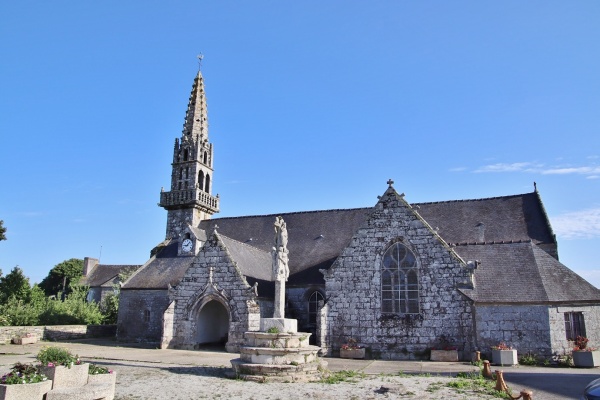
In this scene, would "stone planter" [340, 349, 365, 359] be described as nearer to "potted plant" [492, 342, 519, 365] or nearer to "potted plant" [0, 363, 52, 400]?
"potted plant" [492, 342, 519, 365]

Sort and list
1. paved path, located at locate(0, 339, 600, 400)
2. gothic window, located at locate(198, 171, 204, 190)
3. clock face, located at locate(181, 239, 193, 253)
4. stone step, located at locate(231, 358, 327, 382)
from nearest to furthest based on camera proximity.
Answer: paved path, located at locate(0, 339, 600, 400), stone step, located at locate(231, 358, 327, 382), clock face, located at locate(181, 239, 193, 253), gothic window, located at locate(198, 171, 204, 190)

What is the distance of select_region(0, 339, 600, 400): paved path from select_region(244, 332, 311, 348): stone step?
2.09 meters

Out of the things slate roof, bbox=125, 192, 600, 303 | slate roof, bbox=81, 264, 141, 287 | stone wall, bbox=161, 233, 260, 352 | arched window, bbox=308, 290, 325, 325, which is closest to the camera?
slate roof, bbox=125, 192, 600, 303

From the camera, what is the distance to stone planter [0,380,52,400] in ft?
25.1

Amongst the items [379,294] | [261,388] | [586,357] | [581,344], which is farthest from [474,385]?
[379,294]

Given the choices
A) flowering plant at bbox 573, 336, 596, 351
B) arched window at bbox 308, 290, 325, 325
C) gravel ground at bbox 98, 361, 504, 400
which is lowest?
gravel ground at bbox 98, 361, 504, 400

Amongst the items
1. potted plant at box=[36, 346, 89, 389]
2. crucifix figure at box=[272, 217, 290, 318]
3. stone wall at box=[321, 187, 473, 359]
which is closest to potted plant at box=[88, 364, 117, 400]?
potted plant at box=[36, 346, 89, 389]

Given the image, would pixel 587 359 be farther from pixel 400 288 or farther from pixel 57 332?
pixel 57 332

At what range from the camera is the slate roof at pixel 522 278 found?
16.0 metres

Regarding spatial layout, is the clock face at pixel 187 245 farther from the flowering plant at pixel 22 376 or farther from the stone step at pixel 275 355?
the flowering plant at pixel 22 376

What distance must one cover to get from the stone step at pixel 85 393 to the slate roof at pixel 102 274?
43981 mm

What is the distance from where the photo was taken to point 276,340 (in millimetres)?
12359

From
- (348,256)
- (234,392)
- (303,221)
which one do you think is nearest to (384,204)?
(348,256)

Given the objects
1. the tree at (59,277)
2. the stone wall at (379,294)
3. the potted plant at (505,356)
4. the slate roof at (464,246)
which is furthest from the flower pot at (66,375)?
the tree at (59,277)
